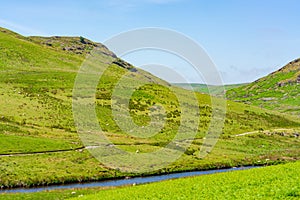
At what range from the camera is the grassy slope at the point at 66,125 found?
67500 millimetres

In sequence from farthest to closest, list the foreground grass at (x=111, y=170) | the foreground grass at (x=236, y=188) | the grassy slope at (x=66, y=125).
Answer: the grassy slope at (x=66, y=125), the foreground grass at (x=111, y=170), the foreground grass at (x=236, y=188)

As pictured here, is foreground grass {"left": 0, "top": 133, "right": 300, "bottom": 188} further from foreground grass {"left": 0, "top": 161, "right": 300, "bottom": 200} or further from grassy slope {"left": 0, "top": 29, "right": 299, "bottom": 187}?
foreground grass {"left": 0, "top": 161, "right": 300, "bottom": 200}

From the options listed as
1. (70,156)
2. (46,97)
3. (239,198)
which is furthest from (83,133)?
(239,198)

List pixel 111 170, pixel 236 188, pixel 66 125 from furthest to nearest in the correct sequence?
pixel 66 125
pixel 111 170
pixel 236 188

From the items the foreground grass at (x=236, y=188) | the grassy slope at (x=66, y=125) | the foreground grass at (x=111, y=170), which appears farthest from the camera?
the grassy slope at (x=66, y=125)

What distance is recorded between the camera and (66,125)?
326 ft

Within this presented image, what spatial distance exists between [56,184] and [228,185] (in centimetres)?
3296

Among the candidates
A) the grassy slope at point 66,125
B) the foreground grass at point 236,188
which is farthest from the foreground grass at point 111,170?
the foreground grass at point 236,188

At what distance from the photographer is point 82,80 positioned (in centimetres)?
15362

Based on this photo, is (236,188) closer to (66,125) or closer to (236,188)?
(236,188)

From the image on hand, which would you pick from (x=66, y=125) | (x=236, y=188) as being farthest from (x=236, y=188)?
(x=66, y=125)

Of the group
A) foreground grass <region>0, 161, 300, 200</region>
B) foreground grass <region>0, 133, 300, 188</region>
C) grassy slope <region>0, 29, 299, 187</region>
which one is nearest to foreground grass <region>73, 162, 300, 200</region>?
foreground grass <region>0, 161, 300, 200</region>

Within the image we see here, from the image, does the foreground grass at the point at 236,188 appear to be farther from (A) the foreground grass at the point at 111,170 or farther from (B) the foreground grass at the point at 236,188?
(A) the foreground grass at the point at 111,170

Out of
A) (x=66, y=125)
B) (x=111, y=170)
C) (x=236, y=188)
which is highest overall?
(x=66, y=125)
